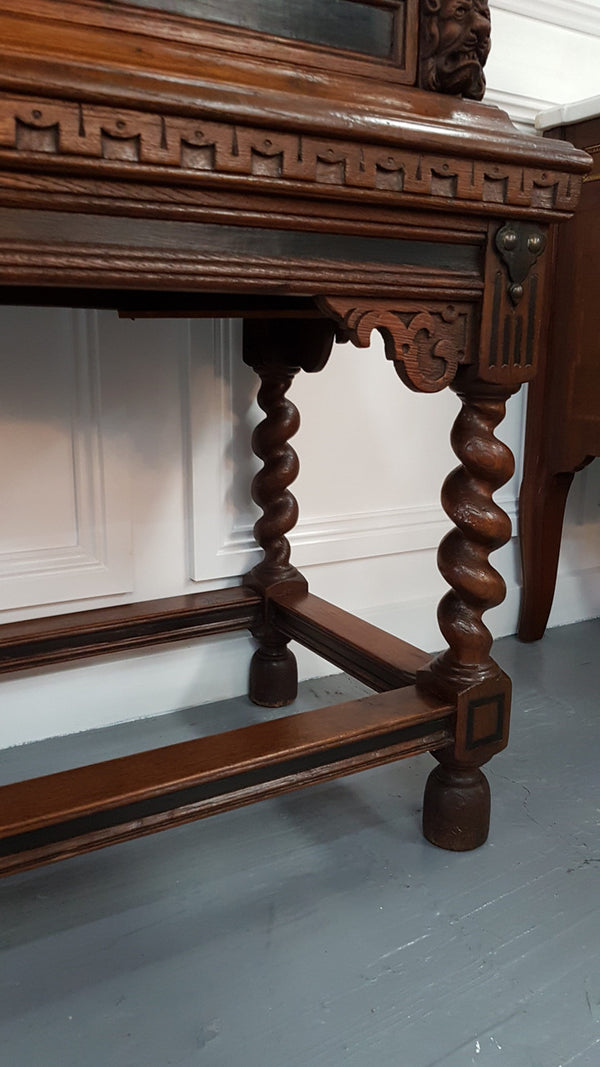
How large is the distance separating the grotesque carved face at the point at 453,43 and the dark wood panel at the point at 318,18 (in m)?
0.03

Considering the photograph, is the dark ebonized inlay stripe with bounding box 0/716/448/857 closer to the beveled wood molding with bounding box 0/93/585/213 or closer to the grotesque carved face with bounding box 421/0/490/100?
the beveled wood molding with bounding box 0/93/585/213

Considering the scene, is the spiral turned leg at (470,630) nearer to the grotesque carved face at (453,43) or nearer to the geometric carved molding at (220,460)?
the grotesque carved face at (453,43)

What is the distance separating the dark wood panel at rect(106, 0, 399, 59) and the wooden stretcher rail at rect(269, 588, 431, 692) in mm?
733

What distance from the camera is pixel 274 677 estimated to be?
1.55 m

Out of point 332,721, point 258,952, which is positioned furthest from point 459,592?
point 258,952

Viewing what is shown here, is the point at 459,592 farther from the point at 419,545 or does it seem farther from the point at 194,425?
the point at 419,545

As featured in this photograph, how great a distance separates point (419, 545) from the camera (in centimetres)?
181

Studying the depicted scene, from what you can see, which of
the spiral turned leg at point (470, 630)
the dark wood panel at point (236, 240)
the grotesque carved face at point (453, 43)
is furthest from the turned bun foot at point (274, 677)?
the grotesque carved face at point (453, 43)

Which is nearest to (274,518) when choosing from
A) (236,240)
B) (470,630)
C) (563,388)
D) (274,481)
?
(274,481)

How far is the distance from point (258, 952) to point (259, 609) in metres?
0.65

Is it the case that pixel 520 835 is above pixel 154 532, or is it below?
below

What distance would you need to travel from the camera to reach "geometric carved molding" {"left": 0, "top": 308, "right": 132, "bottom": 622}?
4.43ft

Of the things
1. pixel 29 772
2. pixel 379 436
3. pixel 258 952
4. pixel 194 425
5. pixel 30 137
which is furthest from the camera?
pixel 379 436

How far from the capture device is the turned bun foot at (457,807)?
1.10 m
